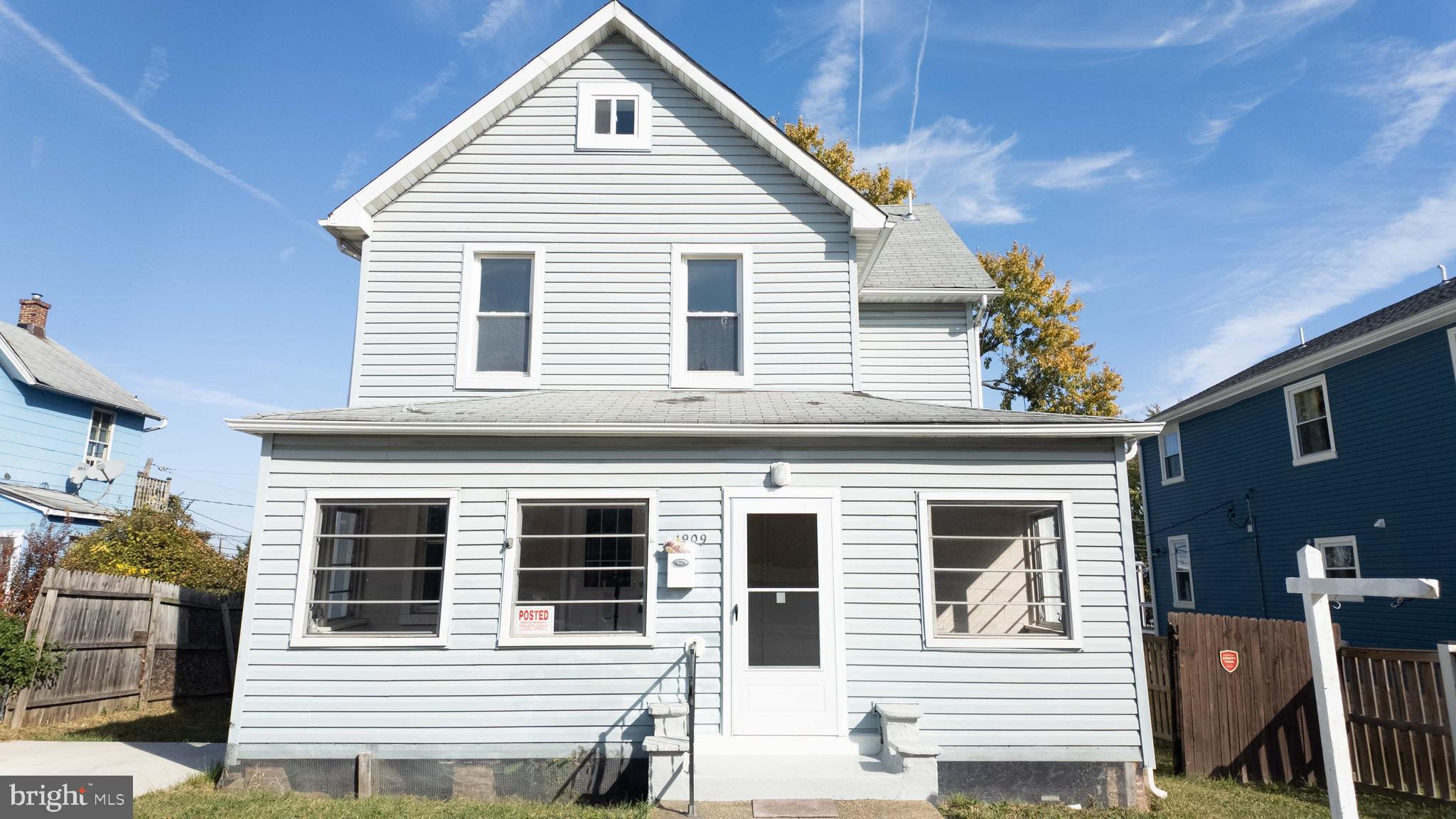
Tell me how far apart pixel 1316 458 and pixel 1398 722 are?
338 inches

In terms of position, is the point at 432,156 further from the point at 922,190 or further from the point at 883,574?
the point at 922,190

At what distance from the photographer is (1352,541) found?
13453mm

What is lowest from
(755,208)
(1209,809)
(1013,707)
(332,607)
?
(1209,809)

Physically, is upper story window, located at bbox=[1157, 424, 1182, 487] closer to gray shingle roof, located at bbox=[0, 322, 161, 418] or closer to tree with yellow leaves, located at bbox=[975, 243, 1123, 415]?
tree with yellow leaves, located at bbox=[975, 243, 1123, 415]

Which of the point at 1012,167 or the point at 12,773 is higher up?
the point at 1012,167

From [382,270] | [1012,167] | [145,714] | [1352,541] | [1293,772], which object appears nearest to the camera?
[1293,772]

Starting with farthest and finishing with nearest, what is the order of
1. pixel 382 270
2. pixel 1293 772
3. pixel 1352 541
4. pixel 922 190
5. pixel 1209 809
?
pixel 922 190
pixel 1352 541
pixel 382 270
pixel 1293 772
pixel 1209 809

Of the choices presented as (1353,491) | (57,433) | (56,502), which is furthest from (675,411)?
(57,433)

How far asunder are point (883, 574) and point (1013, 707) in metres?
1.58

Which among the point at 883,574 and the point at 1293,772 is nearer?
the point at 883,574

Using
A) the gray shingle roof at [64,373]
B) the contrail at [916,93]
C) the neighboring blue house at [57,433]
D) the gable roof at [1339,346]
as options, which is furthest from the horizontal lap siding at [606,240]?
the gray shingle roof at [64,373]

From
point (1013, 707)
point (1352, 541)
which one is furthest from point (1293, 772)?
point (1352, 541)

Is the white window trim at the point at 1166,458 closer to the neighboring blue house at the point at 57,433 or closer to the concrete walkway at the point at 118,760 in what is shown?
the concrete walkway at the point at 118,760

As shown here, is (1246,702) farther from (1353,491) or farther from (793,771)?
(1353,491)
